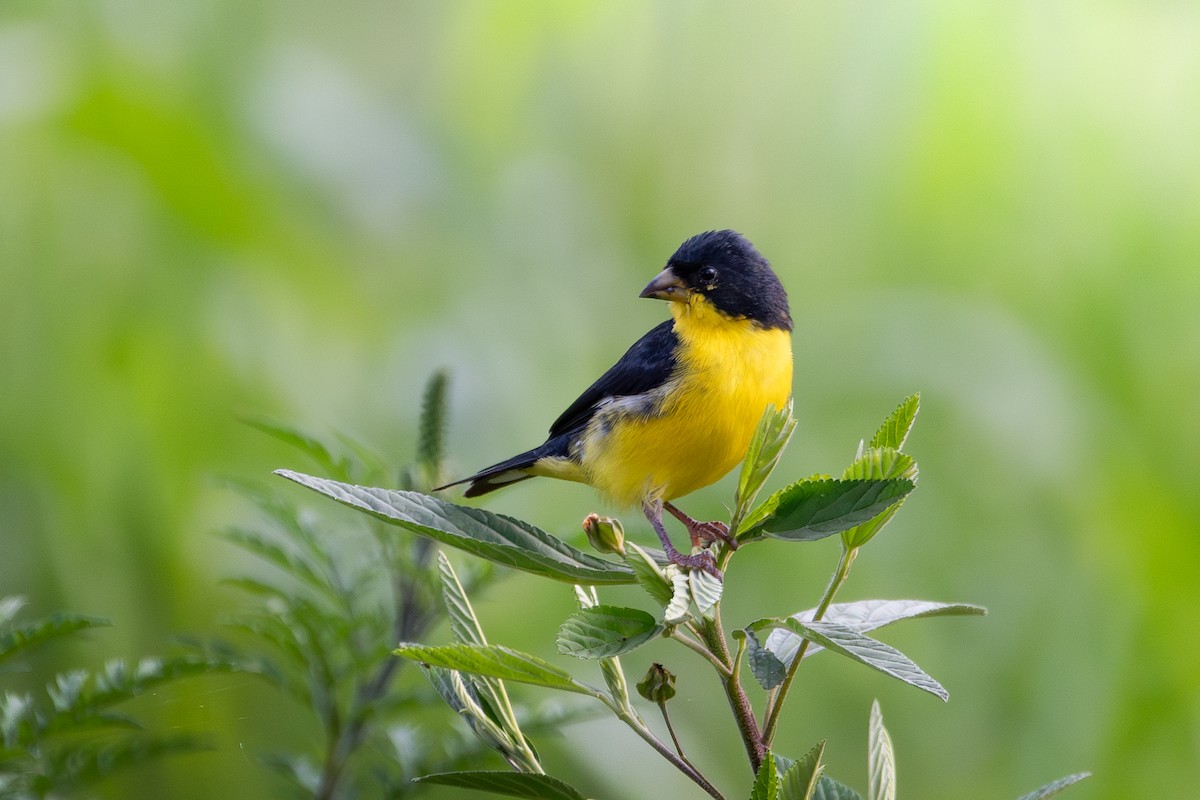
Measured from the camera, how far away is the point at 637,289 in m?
3.17

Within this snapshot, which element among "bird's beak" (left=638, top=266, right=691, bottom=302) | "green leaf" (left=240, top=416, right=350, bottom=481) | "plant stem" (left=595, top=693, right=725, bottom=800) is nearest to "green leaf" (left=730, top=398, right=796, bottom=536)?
"plant stem" (left=595, top=693, right=725, bottom=800)

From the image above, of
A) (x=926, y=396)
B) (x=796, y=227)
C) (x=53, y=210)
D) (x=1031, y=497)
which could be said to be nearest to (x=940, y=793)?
(x=1031, y=497)

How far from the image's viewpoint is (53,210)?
2865 millimetres

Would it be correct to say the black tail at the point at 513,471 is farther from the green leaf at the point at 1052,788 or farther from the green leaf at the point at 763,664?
the green leaf at the point at 1052,788

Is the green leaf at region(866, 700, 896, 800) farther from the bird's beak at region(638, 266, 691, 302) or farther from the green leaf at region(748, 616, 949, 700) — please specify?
the bird's beak at region(638, 266, 691, 302)

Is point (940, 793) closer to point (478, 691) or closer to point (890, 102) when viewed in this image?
point (890, 102)

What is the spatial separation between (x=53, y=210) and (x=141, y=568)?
96 cm

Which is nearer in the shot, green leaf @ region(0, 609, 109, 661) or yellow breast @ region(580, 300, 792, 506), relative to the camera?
green leaf @ region(0, 609, 109, 661)

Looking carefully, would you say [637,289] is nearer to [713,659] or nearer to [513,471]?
[513,471]

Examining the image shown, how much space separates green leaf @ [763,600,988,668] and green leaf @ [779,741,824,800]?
112mm

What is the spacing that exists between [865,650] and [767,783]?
0.34 feet

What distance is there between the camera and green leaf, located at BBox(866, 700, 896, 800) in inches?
33.4

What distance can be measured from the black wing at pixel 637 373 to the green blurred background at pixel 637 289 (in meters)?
0.98

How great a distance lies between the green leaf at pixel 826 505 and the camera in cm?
72
